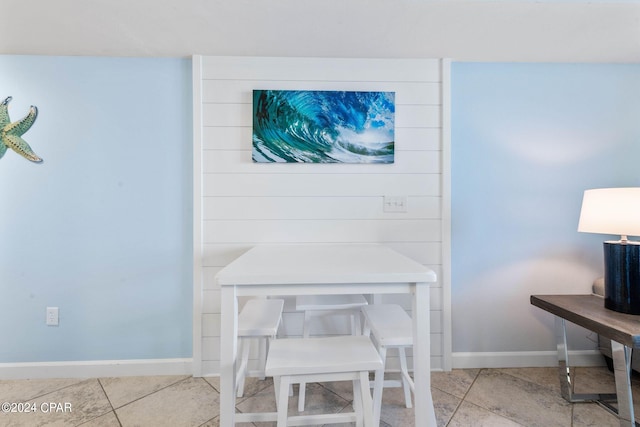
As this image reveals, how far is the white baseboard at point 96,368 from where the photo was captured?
190cm

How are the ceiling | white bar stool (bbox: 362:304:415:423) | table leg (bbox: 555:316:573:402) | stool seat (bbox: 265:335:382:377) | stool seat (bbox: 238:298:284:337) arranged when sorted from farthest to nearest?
table leg (bbox: 555:316:573:402) < the ceiling < stool seat (bbox: 238:298:284:337) < white bar stool (bbox: 362:304:415:423) < stool seat (bbox: 265:335:382:377)

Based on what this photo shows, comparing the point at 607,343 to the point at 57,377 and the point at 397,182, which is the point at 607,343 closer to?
the point at 397,182

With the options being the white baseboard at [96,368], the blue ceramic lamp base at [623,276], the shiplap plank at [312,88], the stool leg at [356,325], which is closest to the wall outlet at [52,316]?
the white baseboard at [96,368]

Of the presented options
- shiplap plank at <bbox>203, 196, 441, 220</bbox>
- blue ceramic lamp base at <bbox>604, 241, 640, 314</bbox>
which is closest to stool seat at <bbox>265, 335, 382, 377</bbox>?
shiplap plank at <bbox>203, 196, 441, 220</bbox>

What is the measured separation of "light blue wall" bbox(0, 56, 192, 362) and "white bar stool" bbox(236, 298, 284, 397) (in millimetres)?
583

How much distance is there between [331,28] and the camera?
168cm

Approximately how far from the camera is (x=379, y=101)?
1955 millimetres

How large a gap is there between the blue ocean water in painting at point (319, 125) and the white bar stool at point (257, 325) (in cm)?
91

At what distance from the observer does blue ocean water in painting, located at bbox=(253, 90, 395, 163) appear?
1.93m

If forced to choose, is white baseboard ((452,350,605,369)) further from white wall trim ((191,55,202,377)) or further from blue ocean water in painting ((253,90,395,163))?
white wall trim ((191,55,202,377))

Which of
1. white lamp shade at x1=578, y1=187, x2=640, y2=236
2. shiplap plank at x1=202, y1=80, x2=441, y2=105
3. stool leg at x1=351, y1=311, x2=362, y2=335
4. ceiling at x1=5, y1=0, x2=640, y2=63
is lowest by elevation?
stool leg at x1=351, y1=311, x2=362, y2=335

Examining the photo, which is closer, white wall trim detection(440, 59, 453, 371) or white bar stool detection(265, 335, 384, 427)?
white bar stool detection(265, 335, 384, 427)

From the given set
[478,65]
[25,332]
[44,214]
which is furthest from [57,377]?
[478,65]

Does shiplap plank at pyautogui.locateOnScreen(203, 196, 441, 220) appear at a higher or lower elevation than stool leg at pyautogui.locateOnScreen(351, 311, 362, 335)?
higher
